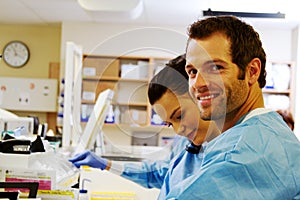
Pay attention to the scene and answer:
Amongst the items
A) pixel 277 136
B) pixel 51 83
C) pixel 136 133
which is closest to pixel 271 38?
pixel 136 133

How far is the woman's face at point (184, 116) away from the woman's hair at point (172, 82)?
0.05ft

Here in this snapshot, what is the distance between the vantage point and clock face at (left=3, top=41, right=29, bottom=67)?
5033 millimetres

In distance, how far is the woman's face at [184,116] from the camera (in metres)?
1.39

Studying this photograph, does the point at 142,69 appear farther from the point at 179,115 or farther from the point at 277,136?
the point at 277,136

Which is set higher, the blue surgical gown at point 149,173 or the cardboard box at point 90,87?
the cardboard box at point 90,87

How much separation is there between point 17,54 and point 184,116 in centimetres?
410

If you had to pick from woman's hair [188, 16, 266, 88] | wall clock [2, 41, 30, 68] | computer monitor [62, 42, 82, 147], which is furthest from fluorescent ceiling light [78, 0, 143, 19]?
woman's hair [188, 16, 266, 88]

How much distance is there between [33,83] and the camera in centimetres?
499

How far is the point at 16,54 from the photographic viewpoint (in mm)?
5078

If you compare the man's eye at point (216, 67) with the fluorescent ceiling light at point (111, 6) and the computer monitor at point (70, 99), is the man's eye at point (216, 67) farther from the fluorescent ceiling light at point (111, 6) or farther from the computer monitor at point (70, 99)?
the fluorescent ceiling light at point (111, 6)

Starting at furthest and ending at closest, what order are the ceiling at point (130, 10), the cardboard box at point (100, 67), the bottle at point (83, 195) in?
the cardboard box at point (100, 67)
the ceiling at point (130, 10)
the bottle at point (83, 195)

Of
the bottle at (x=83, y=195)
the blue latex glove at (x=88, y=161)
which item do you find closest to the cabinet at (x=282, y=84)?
the blue latex glove at (x=88, y=161)

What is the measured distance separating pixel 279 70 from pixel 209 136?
333 centimetres

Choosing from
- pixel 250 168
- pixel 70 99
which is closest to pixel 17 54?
pixel 70 99
